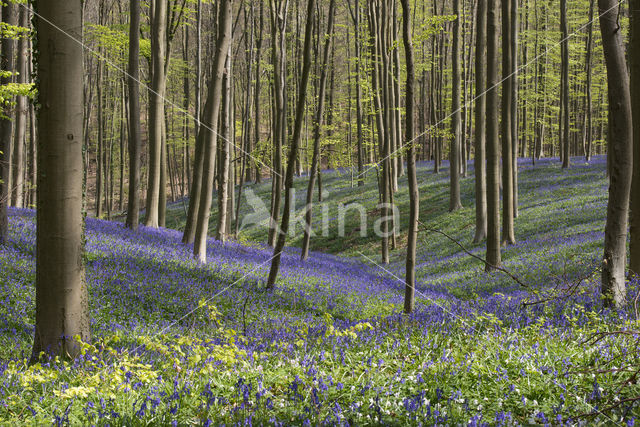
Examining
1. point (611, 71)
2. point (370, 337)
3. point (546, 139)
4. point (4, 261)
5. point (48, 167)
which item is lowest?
point (370, 337)

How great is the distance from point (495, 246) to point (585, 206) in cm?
912

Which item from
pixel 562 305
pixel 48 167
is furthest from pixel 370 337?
pixel 48 167

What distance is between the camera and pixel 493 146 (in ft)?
46.0

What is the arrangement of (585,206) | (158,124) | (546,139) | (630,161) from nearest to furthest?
(630,161)
(158,124)
(585,206)
(546,139)

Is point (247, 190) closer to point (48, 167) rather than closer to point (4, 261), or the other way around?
point (4, 261)

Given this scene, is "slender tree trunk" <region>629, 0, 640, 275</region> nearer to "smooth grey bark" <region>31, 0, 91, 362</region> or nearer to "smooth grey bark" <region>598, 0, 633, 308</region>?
"smooth grey bark" <region>598, 0, 633, 308</region>

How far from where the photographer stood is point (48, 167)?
14.9 ft

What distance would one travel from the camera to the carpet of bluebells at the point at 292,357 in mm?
3232

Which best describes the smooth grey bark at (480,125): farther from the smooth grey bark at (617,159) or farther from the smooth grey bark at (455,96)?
the smooth grey bark at (617,159)

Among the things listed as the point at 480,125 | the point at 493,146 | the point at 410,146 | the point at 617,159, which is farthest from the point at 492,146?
the point at 617,159

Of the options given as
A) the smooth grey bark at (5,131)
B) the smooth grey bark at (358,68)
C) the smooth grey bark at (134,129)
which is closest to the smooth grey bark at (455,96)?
the smooth grey bark at (358,68)

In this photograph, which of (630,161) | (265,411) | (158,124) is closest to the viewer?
(265,411)

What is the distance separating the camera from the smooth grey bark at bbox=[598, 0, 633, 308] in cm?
645

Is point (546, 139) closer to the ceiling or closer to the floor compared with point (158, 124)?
closer to the ceiling
